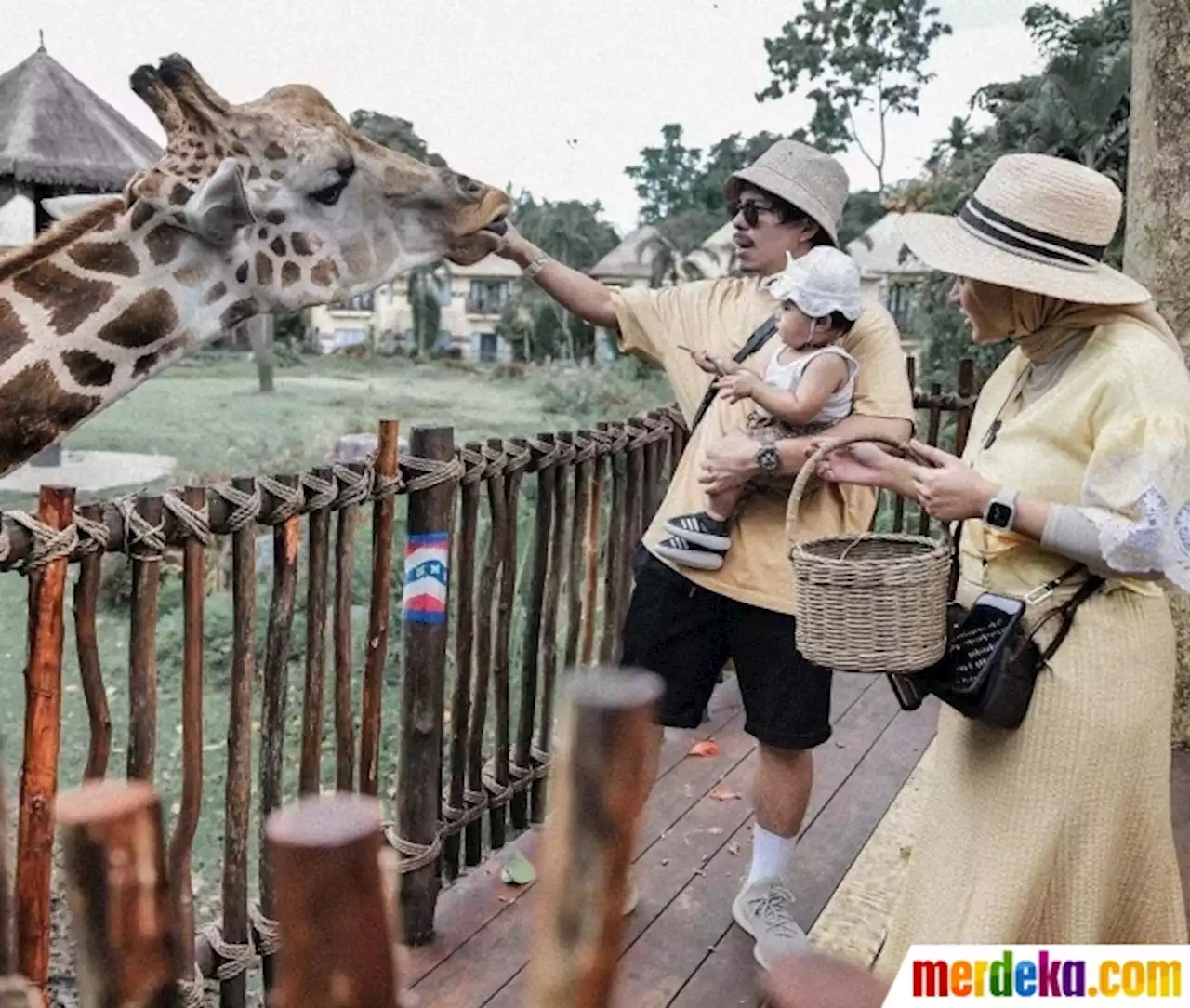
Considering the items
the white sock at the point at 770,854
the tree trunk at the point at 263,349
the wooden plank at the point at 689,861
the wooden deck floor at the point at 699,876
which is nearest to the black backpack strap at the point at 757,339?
the white sock at the point at 770,854

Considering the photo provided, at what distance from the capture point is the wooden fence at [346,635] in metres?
2.31

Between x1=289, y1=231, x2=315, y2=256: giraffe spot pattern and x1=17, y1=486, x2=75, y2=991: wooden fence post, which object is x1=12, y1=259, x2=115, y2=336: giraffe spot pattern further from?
x1=17, y1=486, x2=75, y2=991: wooden fence post

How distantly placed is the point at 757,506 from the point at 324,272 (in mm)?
1472

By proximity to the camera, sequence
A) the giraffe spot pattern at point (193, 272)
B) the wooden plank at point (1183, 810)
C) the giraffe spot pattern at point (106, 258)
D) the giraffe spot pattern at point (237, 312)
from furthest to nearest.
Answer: the wooden plank at point (1183, 810)
the giraffe spot pattern at point (237, 312)
the giraffe spot pattern at point (193, 272)
the giraffe spot pattern at point (106, 258)

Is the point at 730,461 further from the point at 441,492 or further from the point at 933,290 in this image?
the point at 933,290

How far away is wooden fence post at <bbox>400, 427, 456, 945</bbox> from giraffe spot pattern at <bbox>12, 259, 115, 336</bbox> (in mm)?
885

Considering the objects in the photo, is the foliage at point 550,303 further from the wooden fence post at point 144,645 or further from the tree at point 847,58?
the wooden fence post at point 144,645

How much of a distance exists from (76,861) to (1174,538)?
1891 millimetres

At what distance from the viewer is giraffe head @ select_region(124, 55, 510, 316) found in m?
3.33

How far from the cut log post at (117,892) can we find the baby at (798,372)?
7.93 feet

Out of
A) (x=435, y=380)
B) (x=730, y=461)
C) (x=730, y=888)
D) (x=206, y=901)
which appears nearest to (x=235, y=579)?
(x=730, y=461)

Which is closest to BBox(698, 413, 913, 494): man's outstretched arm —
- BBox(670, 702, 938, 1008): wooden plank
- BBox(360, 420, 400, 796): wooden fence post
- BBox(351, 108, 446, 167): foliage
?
BBox(360, 420, 400, 796): wooden fence post

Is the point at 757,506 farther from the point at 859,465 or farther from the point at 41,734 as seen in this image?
the point at 41,734

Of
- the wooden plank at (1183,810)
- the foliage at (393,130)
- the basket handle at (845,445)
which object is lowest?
the wooden plank at (1183,810)
